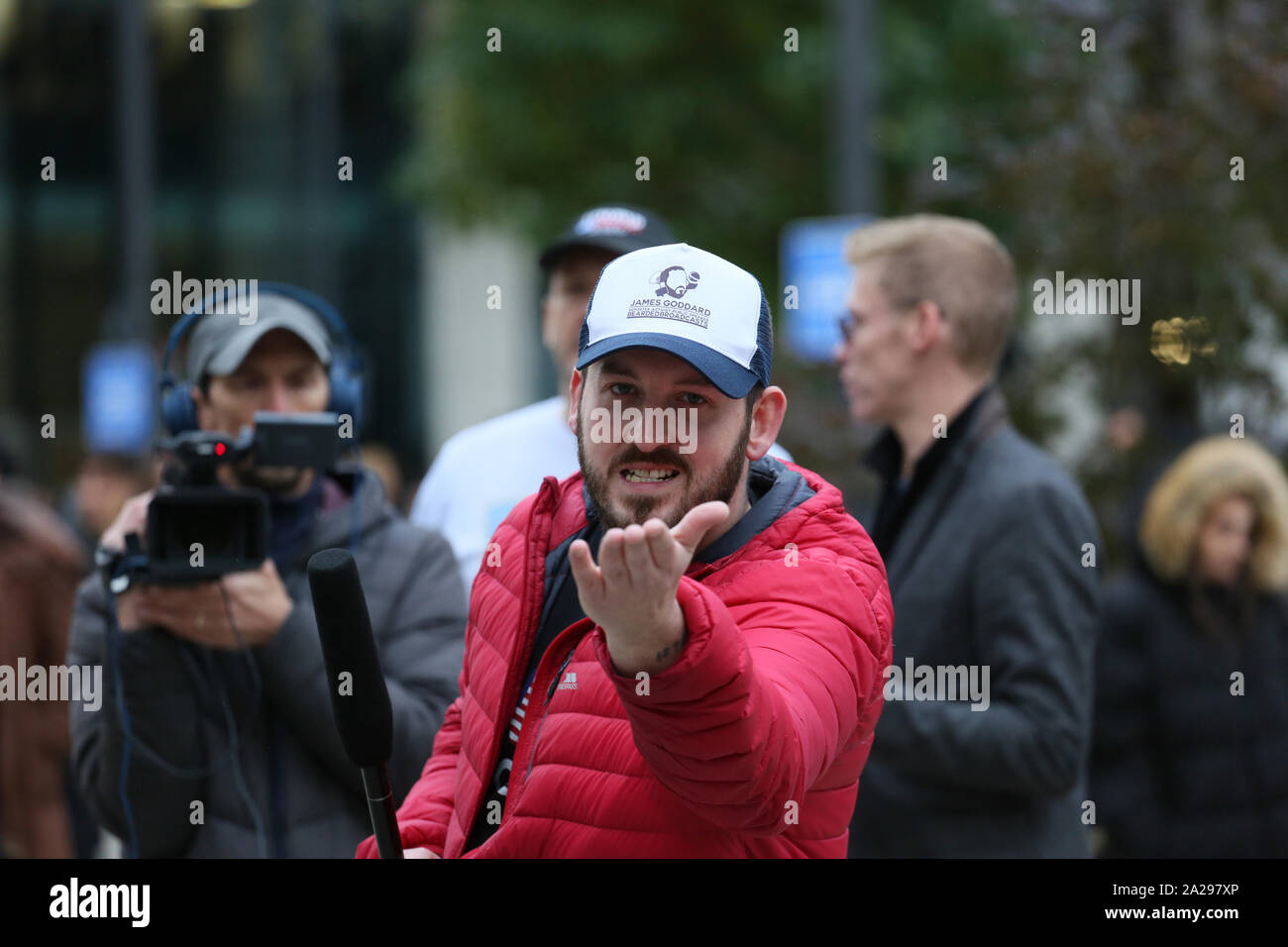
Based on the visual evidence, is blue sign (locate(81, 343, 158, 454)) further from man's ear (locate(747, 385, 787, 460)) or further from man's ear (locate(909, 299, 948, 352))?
man's ear (locate(747, 385, 787, 460))

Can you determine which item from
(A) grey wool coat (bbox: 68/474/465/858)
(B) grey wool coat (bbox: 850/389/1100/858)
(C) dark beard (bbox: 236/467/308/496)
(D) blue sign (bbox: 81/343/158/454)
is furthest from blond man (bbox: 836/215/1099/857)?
(D) blue sign (bbox: 81/343/158/454)

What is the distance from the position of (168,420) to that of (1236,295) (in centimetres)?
476

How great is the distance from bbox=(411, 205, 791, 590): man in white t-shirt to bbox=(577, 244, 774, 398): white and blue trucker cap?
168 cm

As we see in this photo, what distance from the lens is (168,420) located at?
10.8 feet

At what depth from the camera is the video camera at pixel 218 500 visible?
2.92 m

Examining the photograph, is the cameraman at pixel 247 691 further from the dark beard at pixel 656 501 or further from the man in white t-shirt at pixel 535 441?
the dark beard at pixel 656 501

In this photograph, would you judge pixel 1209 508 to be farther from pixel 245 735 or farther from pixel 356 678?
pixel 356 678

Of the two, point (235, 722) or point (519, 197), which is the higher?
point (519, 197)

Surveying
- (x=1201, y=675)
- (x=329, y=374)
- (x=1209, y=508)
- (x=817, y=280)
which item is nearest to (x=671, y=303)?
(x=329, y=374)

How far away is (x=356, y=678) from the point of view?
6.95 feet
